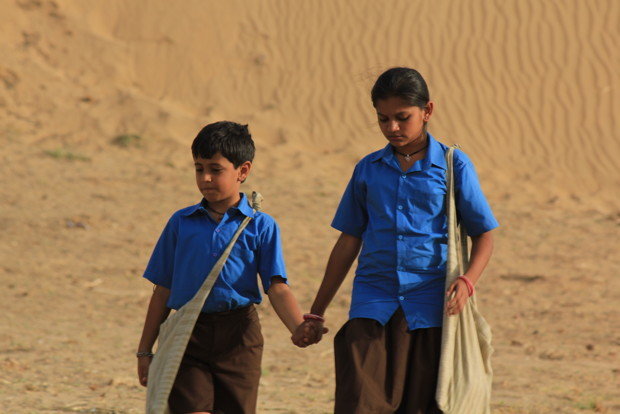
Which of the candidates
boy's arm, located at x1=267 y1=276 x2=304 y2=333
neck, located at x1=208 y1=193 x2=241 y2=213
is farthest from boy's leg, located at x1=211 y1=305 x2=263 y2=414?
neck, located at x1=208 y1=193 x2=241 y2=213

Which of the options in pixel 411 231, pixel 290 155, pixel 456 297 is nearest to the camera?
pixel 456 297

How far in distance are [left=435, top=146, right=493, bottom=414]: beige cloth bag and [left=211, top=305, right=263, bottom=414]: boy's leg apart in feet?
2.17

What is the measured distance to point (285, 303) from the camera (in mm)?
3633

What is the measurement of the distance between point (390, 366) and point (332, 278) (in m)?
0.38

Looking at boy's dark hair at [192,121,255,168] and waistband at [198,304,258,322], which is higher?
boy's dark hair at [192,121,255,168]

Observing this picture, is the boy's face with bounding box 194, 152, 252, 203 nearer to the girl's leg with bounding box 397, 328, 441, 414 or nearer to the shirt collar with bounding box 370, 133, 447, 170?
the shirt collar with bounding box 370, 133, 447, 170

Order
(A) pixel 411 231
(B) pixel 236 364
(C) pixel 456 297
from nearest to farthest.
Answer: (C) pixel 456 297 < (A) pixel 411 231 < (B) pixel 236 364

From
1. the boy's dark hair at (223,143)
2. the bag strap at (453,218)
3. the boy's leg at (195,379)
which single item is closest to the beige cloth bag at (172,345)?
the boy's leg at (195,379)


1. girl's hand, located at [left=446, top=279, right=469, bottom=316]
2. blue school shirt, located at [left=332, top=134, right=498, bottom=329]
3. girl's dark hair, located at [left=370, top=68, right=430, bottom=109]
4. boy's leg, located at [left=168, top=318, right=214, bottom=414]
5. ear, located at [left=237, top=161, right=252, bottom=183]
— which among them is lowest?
boy's leg, located at [left=168, top=318, right=214, bottom=414]

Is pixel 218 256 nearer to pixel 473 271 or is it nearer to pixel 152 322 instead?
pixel 152 322

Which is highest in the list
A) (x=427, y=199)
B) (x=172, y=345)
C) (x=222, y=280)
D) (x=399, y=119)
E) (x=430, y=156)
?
(x=399, y=119)

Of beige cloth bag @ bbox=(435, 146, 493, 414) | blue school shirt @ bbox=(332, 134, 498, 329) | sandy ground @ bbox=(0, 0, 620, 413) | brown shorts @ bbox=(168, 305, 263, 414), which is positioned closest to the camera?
beige cloth bag @ bbox=(435, 146, 493, 414)

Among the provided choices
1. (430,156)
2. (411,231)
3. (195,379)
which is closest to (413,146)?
(430,156)

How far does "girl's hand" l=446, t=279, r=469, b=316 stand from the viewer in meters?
3.40
